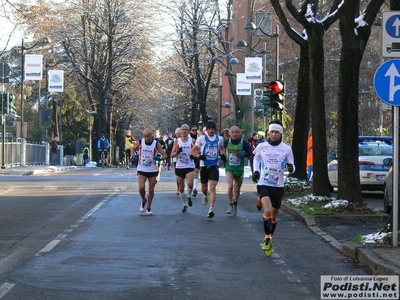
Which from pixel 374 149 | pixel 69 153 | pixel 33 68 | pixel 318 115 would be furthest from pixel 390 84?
pixel 69 153

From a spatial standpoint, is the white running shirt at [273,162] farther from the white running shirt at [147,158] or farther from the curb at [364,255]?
the white running shirt at [147,158]

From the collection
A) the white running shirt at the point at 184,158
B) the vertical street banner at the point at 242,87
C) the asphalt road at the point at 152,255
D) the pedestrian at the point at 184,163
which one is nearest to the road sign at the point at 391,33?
the asphalt road at the point at 152,255

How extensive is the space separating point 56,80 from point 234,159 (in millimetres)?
33848

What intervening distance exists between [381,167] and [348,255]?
38.1ft

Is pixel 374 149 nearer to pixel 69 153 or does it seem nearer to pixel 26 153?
pixel 26 153

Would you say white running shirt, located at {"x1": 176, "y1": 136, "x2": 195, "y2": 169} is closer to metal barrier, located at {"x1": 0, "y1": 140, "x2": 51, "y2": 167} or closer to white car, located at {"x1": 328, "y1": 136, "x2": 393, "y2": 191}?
white car, located at {"x1": 328, "y1": 136, "x2": 393, "y2": 191}

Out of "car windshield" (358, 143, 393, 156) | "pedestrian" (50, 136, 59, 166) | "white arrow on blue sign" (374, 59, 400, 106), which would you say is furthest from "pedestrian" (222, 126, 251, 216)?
"pedestrian" (50, 136, 59, 166)

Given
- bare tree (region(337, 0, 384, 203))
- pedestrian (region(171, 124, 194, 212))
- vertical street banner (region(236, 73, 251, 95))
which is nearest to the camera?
bare tree (region(337, 0, 384, 203))

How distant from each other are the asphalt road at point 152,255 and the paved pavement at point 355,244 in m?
0.18

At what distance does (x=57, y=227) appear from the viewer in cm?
1547

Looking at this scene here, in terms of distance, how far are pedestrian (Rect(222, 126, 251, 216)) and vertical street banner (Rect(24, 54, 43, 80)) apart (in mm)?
27978

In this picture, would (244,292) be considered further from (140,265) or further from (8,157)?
(8,157)

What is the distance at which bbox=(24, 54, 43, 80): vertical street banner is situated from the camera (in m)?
44.6

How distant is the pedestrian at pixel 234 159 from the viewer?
700 inches
